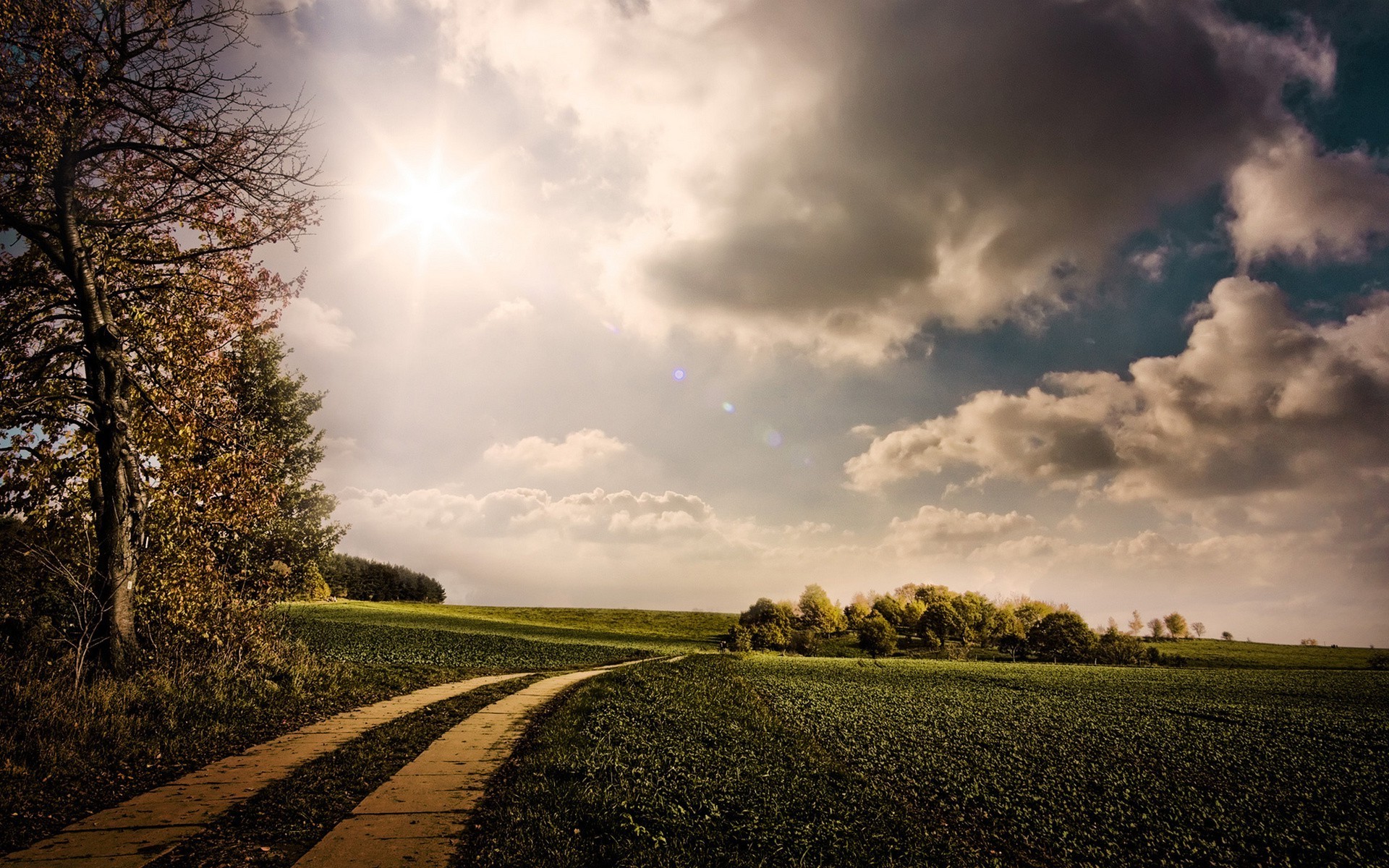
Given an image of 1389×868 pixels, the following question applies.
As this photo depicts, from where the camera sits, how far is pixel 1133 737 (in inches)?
754

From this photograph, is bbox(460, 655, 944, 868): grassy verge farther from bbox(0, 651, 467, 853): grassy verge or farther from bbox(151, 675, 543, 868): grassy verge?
bbox(0, 651, 467, 853): grassy verge

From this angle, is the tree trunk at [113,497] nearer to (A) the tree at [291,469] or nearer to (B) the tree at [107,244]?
(B) the tree at [107,244]

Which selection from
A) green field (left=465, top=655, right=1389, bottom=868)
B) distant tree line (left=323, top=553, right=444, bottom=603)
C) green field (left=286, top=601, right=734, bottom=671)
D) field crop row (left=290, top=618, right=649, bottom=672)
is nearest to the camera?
green field (left=465, top=655, right=1389, bottom=868)

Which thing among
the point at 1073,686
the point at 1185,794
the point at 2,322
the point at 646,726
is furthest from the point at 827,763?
the point at 1073,686

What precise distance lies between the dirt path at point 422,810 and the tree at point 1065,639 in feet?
287


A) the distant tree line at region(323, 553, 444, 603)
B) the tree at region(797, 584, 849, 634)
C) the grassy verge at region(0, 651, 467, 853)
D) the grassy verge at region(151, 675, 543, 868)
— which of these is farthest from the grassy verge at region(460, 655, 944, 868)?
the distant tree line at region(323, 553, 444, 603)

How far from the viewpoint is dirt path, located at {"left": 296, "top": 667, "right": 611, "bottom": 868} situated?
223 inches

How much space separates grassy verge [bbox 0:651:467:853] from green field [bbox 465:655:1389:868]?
15.4ft


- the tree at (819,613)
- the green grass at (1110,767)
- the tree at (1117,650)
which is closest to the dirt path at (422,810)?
the green grass at (1110,767)

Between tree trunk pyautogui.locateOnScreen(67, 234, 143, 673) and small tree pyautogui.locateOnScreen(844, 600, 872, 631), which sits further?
small tree pyautogui.locateOnScreen(844, 600, 872, 631)

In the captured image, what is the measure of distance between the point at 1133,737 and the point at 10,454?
30271 mm

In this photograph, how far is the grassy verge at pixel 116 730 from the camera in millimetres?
7039

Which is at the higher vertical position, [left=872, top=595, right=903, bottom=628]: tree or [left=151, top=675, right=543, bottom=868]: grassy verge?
[left=151, top=675, right=543, bottom=868]: grassy verge

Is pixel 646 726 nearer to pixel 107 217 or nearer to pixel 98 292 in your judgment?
pixel 98 292
